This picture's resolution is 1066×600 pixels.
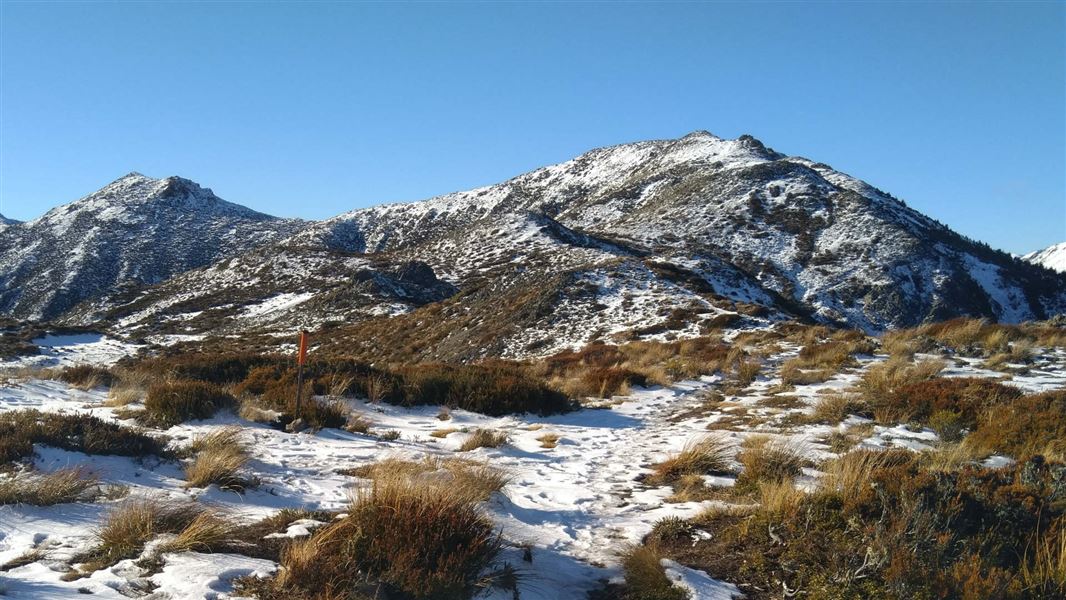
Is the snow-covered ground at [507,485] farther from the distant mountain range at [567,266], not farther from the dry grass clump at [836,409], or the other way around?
the distant mountain range at [567,266]

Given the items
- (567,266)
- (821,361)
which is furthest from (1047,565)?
(567,266)

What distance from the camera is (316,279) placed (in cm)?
6284

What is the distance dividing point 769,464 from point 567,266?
120 ft

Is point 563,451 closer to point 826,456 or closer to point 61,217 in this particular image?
point 826,456

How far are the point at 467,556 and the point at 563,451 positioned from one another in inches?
186

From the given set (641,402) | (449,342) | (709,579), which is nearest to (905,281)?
(449,342)

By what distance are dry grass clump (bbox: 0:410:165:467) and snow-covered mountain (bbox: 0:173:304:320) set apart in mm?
79147

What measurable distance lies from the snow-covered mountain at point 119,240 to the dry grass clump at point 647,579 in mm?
84699

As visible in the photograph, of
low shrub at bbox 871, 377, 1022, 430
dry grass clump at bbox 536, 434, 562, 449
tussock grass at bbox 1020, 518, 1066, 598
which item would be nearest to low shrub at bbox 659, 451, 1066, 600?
tussock grass at bbox 1020, 518, 1066, 598

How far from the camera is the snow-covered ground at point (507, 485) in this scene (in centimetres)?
376

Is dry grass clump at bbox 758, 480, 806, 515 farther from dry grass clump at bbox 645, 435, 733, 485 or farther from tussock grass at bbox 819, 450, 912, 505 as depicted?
dry grass clump at bbox 645, 435, 733, 485

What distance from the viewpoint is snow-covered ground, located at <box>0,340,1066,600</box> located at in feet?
12.3

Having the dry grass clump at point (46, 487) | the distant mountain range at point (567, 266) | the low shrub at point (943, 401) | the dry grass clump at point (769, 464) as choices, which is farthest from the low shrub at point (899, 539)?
the distant mountain range at point (567, 266)

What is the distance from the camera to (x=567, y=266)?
140 ft
